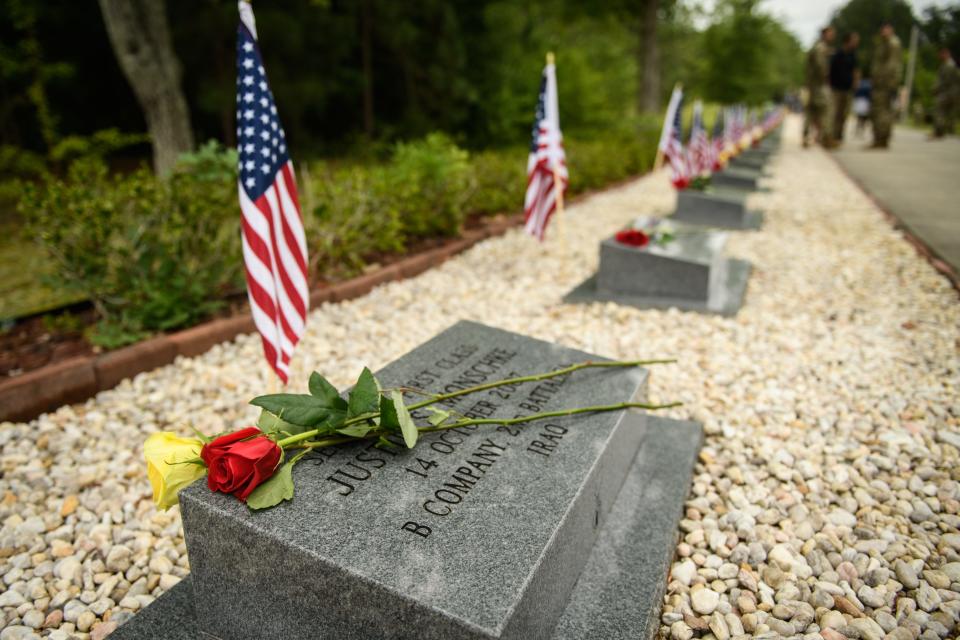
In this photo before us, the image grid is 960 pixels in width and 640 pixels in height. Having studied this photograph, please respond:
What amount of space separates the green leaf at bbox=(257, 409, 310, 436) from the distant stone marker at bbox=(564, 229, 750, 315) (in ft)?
11.1

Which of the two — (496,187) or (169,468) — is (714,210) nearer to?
(496,187)

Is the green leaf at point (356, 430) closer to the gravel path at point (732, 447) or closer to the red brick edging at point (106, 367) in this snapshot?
Answer: the gravel path at point (732, 447)

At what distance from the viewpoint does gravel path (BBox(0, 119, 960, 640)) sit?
2.23 meters

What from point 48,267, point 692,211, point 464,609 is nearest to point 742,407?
point 464,609

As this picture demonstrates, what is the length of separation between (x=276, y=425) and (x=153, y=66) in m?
6.78

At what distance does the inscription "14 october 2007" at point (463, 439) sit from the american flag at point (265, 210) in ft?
2.55

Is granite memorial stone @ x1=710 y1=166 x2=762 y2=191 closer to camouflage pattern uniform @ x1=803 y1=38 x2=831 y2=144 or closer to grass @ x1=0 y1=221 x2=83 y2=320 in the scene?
camouflage pattern uniform @ x1=803 y1=38 x2=831 y2=144

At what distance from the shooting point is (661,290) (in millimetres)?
5035

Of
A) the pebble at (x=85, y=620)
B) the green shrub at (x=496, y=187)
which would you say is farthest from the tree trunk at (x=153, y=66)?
the pebble at (x=85, y=620)

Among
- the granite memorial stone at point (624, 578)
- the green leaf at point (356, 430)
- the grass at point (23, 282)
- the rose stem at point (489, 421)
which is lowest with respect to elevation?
the granite memorial stone at point (624, 578)

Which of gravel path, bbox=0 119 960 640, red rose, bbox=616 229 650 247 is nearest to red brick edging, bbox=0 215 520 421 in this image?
gravel path, bbox=0 119 960 640

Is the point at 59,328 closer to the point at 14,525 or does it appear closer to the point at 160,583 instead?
the point at 14,525

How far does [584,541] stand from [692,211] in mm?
6698

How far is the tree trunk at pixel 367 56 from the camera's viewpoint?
48.6 feet
